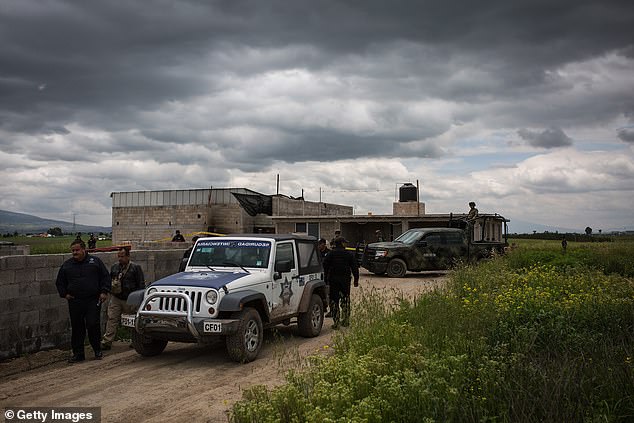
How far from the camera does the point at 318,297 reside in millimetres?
10484

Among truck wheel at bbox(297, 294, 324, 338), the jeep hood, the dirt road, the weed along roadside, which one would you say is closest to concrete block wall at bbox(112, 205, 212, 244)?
truck wheel at bbox(297, 294, 324, 338)

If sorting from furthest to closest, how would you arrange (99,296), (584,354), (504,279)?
(504,279) → (99,296) → (584,354)

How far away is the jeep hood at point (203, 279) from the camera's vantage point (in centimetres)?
813

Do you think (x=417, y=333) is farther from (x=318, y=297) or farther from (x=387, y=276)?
(x=387, y=276)

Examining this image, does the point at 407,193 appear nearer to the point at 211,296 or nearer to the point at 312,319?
the point at 312,319

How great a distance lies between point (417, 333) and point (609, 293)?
13.3 ft

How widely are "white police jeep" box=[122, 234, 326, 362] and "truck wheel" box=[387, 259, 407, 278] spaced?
9.97 m

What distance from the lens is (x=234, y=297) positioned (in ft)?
26.1

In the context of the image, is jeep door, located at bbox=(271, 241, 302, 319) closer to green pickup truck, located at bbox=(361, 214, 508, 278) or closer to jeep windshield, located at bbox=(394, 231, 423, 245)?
green pickup truck, located at bbox=(361, 214, 508, 278)

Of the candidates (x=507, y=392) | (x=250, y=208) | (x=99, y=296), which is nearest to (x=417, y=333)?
(x=507, y=392)

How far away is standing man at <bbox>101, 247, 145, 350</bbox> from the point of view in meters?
9.37

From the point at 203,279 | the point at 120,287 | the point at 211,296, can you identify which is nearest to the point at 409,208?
the point at 120,287
